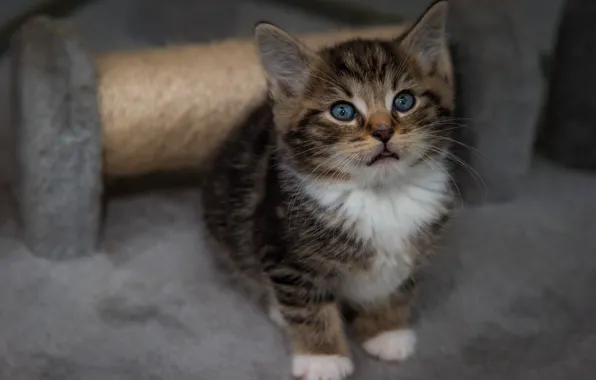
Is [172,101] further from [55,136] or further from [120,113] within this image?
[55,136]

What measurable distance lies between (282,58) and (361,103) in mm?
143

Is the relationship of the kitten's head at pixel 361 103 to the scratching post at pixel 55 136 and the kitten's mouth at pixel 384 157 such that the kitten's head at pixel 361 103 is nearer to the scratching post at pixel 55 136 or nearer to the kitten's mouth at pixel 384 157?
the kitten's mouth at pixel 384 157

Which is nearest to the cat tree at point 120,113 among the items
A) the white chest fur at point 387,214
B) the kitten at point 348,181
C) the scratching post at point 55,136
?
the scratching post at point 55,136

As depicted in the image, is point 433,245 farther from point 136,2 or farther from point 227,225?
point 136,2

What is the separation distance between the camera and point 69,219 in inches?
57.9

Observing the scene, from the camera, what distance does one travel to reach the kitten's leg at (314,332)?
47.9 inches

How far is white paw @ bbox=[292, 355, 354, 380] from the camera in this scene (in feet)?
3.99

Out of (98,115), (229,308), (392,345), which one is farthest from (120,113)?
(392,345)

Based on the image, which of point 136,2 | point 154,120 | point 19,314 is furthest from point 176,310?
point 136,2

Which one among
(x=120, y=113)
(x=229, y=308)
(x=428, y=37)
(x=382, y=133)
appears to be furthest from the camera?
(x=120, y=113)

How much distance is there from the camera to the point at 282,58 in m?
1.19

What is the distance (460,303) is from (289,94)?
486mm

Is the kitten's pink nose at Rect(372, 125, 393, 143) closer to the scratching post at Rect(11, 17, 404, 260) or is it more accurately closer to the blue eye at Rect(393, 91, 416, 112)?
the blue eye at Rect(393, 91, 416, 112)

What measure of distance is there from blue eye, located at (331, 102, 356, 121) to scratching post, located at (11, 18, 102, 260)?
0.50 metres
